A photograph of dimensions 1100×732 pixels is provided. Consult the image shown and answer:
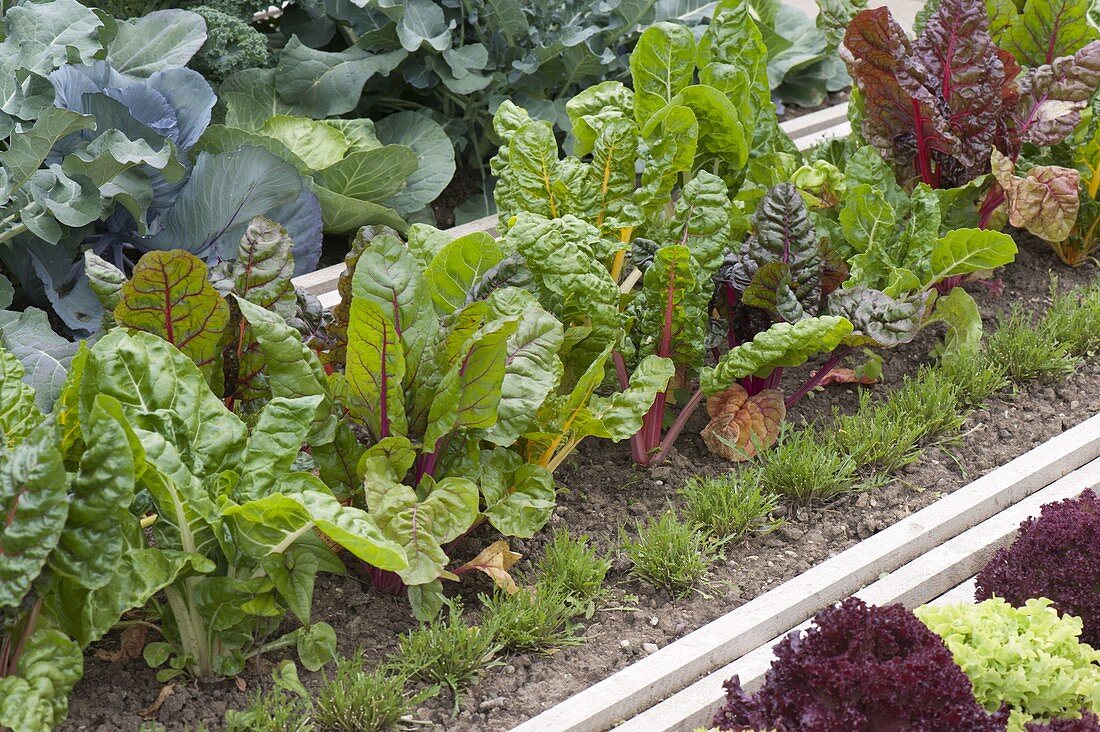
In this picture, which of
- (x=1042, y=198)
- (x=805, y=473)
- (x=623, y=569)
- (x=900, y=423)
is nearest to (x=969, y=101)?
(x=1042, y=198)

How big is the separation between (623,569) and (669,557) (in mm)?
113

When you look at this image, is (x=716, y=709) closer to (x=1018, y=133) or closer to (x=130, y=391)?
(x=130, y=391)

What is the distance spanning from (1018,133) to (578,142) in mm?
1156

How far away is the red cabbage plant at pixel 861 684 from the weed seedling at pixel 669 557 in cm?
37

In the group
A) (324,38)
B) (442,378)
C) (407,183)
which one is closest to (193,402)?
(442,378)

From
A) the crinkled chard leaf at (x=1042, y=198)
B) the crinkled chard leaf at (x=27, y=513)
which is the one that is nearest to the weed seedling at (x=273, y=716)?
the crinkled chard leaf at (x=27, y=513)

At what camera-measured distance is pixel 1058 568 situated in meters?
2.23

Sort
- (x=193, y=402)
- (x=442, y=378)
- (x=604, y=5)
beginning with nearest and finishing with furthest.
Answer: (x=193, y=402)
(x=442, y=378)
(x=604, y=5)

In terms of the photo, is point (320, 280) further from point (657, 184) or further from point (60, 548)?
point (60, 548)

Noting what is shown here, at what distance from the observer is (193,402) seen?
197 centimetres

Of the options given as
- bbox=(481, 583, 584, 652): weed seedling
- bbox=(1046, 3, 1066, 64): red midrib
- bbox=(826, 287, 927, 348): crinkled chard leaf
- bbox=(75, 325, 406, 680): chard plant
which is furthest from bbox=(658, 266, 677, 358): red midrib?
bbox=(1046, 3, 1066, 64): red midrib

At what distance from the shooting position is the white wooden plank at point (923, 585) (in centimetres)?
205

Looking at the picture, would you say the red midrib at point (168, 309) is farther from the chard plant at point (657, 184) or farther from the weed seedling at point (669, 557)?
the weed seedling at point (669, 557)

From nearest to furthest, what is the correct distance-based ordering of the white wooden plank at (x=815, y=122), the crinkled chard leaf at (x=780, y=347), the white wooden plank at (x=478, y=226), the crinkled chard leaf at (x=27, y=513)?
the crinkled chard leaf at (x=27, y=513) < the crinkled chard leaf at (x=780, y=347) < the white wooden plank at (x=478, y=226) < the white wooden plank at (x=815, y=122)
